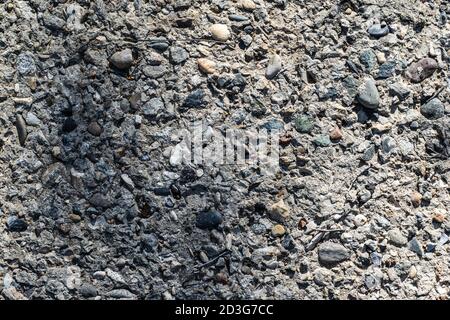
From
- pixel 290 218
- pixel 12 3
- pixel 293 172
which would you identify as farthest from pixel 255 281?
pixel 12 3

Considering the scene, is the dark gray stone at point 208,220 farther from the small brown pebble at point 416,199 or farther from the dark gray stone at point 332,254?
the small brown pebble at point 416,199

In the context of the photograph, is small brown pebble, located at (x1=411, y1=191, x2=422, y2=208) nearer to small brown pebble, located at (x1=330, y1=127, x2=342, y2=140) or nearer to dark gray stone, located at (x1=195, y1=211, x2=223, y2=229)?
small brown pebble, located at (x1=330, y1=127, x2=342, y2=140)

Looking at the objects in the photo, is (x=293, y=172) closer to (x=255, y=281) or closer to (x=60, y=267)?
(x=255, y=281)

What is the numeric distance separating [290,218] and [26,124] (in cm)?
67

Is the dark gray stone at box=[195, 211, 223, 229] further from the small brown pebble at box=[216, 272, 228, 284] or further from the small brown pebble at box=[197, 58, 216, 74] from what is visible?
the small brown pebble at box=[197, 58, 216, 74]

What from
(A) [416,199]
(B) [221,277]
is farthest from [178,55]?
(A) [416,199]

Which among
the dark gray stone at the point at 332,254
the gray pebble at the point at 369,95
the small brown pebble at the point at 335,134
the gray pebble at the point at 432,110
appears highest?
the gray pebble at the point at 369,95

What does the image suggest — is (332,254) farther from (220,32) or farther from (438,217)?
(220,32)

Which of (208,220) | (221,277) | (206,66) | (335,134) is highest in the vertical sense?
(206,66)

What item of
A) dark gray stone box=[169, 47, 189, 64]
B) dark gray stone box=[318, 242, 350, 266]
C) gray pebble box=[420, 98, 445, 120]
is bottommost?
dark gray stone box=[318, 242, 350, 266]

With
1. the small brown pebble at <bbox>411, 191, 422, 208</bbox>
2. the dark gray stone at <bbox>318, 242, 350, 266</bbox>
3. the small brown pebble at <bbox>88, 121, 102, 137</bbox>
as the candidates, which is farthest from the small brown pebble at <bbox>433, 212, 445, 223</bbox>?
the small brown pebble at <bbox>88, 121, 102, 137</bbox>

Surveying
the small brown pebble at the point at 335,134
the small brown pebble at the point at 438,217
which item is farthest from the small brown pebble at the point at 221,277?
the small brown pebble at the point at 438,217

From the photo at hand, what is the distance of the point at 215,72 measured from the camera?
1476 millimetres

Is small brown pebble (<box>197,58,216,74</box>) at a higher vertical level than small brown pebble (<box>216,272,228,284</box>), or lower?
higher
